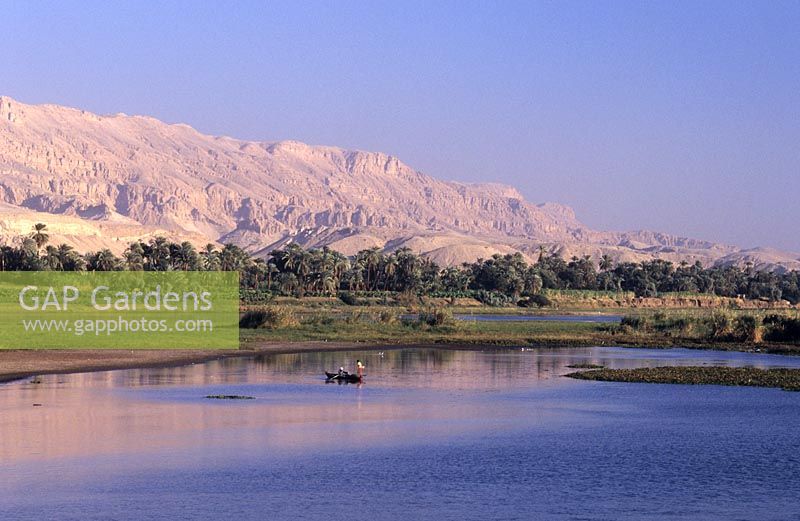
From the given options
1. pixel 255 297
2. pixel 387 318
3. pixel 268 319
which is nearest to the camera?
pixel 268 319

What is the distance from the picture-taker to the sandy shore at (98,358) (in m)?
→ 52.3

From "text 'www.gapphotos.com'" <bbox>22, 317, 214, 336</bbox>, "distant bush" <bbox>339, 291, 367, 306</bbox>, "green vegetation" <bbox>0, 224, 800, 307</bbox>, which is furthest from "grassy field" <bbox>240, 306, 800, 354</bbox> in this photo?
"green vegetation" <bbox>0, 224, 800, 307</bbox>

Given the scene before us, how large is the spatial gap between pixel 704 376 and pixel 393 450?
25782 mm

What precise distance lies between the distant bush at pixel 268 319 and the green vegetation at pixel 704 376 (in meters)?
33.8

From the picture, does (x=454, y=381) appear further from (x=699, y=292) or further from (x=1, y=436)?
(x=699, y=292)

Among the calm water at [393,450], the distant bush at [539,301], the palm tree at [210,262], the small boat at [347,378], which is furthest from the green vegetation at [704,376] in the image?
the palm tree at [210,262]

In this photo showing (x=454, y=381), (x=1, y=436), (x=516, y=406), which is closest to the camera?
(x=1, y=436)

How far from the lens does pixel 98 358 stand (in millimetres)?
59094

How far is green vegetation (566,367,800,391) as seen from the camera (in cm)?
5103

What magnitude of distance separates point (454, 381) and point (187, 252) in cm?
10671

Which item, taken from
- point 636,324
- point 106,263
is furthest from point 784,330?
point 106,263

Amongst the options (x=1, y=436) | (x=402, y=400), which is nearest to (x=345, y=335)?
(x=402, y=400)

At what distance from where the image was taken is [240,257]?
537 ft

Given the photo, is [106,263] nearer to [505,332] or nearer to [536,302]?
[536,302]
